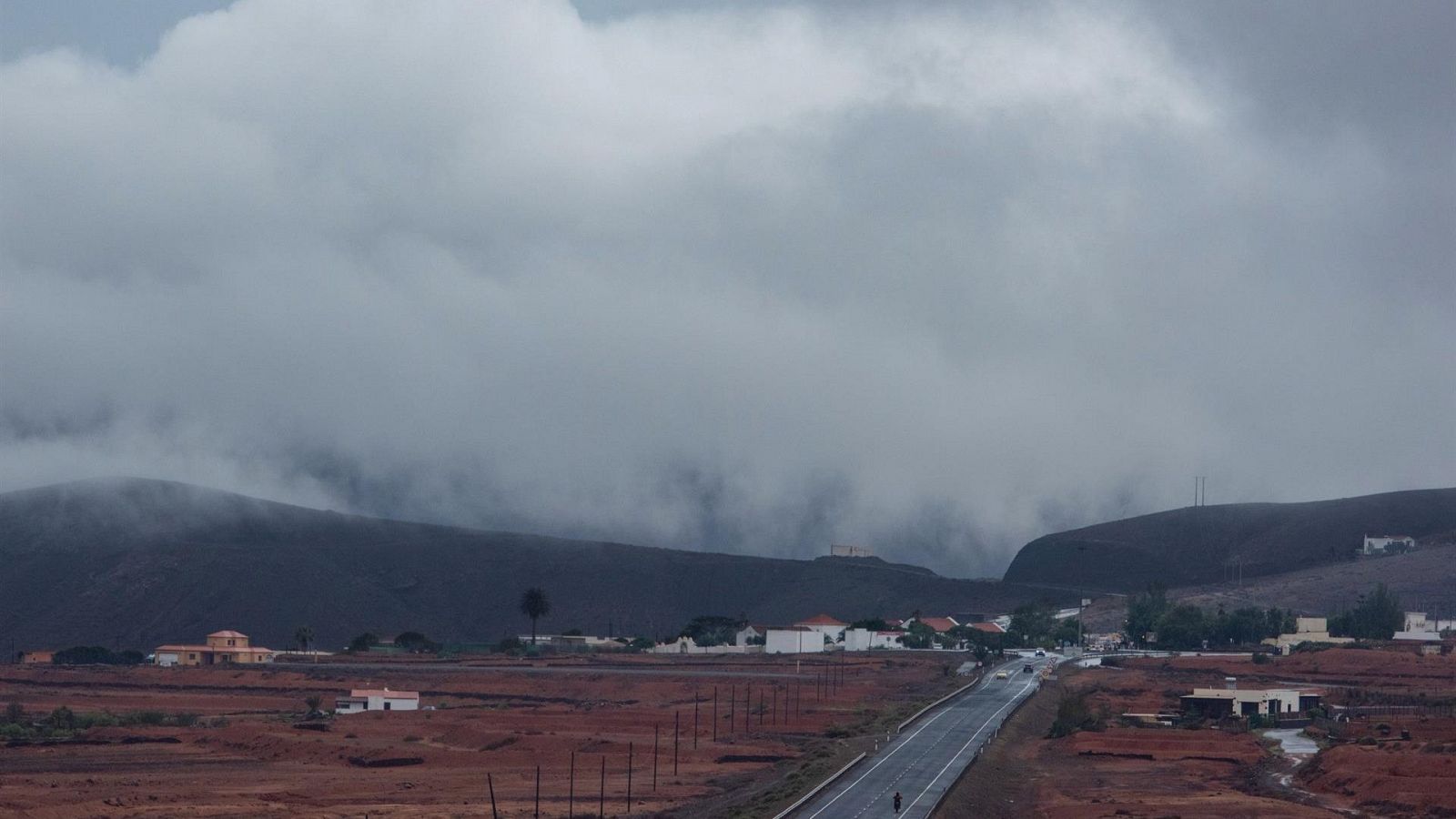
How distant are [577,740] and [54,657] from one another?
117648mm

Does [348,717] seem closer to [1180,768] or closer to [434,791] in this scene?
[434,791]

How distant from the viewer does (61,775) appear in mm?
77625

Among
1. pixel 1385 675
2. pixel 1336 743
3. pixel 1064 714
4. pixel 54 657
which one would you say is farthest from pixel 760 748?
pixel 54 657

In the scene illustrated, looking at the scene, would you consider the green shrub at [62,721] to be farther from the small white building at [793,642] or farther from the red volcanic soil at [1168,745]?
the small white building at [793,642]

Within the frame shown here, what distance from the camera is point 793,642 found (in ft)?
619

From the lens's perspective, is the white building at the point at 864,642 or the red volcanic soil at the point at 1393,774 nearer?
the red volcanic soil at the point at 1393,774

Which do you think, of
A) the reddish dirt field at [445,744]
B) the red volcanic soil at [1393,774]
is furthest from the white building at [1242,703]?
the red volcanic soil at [1393,774]

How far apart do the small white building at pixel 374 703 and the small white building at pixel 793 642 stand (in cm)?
7010

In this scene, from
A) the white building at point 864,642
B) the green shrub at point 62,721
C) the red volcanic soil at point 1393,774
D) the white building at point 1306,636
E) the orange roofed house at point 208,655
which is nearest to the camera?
the red volcanic soil at point 1393,774

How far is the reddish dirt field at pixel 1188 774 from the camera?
64.9 m

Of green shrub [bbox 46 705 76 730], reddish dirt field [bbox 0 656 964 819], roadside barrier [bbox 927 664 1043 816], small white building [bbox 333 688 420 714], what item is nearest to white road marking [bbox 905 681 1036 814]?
roadside barrier [bbox 927 664 1043 816]

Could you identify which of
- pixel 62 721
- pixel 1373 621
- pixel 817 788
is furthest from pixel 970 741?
pixel 1373 621

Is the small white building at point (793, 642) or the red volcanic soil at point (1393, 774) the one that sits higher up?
the small white building at point (793, 642)

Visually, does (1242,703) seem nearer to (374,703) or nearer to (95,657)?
(374,703)
